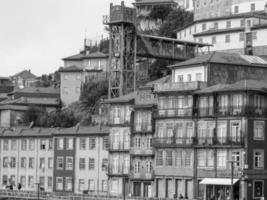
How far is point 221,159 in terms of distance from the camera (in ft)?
330

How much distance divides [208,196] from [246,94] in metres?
11.0

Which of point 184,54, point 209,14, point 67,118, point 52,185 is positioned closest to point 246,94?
point 52,185

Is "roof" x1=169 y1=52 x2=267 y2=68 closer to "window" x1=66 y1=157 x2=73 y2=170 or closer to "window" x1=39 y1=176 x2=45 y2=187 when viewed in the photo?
"window" x1=66 y1=157 x2=73 y2=170

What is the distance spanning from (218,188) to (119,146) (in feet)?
57.0

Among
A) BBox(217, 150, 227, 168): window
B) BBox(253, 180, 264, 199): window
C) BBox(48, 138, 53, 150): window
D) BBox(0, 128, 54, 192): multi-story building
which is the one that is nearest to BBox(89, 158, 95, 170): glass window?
BBox(0, 128, 54, 192): multi-story building

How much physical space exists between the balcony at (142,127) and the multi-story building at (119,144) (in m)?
1.26

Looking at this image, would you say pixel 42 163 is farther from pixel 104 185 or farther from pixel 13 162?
pixel 104 185

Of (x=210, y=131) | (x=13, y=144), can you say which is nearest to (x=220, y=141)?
(x=210, y=131)

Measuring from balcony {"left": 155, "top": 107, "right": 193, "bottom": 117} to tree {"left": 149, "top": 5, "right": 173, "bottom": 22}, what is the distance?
272 feet

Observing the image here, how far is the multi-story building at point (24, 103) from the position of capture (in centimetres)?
16488

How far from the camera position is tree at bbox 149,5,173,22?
190125 millimetres

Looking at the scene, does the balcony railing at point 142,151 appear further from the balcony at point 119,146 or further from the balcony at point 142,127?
the balcony at point 142,127

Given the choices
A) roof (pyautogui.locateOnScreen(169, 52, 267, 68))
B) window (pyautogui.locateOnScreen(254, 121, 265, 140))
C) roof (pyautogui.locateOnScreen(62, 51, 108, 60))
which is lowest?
window (pyautogui.locateOnScreen(254, 121, 265, 140))

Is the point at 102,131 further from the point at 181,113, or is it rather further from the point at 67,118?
the point at 67,118
